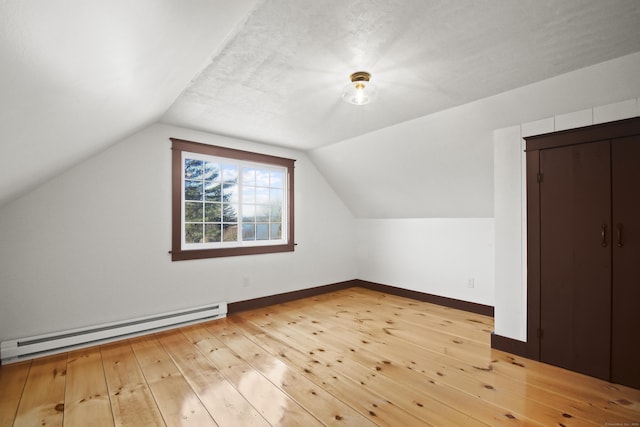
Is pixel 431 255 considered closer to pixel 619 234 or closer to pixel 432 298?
pixel 432 298

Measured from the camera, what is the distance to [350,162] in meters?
4.55

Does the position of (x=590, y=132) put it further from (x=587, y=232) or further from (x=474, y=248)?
(x=474, y=248)

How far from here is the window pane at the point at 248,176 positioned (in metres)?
4.30

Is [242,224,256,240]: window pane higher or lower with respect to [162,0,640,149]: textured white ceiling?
lower

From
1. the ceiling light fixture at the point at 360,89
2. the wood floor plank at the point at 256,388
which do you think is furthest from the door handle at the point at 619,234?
the wood floor plank at the point at 256,388

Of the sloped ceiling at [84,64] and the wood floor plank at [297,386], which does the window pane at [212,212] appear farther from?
the sloped ceiling at [84,64]

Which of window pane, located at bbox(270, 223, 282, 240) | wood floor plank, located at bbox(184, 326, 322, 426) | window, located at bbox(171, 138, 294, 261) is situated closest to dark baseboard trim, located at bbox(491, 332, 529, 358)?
Result: wood floor plank, located at bbox(184, 326, 322, 426)

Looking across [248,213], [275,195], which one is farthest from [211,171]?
[275,195]

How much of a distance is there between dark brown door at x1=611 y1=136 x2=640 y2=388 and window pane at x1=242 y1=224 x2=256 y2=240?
386 centimetres

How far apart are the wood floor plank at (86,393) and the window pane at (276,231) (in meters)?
2.49

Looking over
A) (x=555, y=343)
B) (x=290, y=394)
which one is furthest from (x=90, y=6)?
(x=555, y=343)

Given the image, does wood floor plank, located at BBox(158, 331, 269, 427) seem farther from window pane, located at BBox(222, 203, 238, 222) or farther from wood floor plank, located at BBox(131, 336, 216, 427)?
window pane, located at BBox(222, 203, 238, 222)

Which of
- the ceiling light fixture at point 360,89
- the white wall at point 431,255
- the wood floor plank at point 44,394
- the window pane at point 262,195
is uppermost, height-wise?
the ceiling light fixture at point 360,89

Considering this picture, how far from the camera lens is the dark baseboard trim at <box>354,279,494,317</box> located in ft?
13.1
